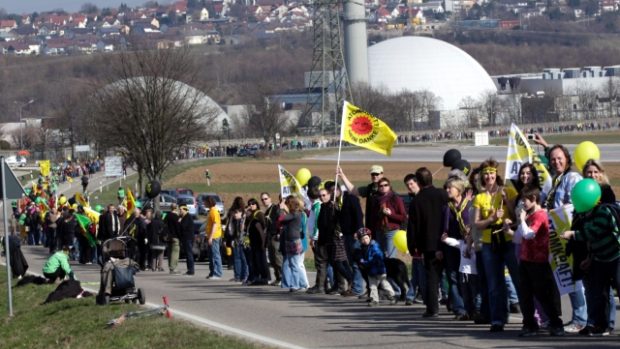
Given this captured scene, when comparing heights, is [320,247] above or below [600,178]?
below

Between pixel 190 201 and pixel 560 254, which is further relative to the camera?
pixel 190 201

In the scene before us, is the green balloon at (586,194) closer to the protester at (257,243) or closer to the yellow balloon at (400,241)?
the yellow balloon at (400,241)

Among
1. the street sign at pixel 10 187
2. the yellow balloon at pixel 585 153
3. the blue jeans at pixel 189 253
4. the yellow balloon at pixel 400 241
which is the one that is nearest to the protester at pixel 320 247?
the yellow balloon at pixel 400 241

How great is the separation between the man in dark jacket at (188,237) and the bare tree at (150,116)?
29721 millimetres

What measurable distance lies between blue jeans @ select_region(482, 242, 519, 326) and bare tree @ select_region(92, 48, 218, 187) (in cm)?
4364

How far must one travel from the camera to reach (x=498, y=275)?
51.2ft

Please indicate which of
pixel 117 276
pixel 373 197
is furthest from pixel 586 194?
pixel 117 276

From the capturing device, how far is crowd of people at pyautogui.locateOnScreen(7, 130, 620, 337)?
→ 14.6 m

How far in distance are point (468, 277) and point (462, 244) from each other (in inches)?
13.9

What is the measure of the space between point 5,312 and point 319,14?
119324 mm

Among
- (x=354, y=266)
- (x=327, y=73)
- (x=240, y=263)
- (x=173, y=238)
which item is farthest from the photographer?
(x=327, y=73)

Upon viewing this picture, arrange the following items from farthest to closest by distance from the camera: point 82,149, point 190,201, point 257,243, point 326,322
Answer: point 82,149
point 190,201
point 257,243
point 326,322

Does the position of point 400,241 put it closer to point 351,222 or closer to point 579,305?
point 351,222

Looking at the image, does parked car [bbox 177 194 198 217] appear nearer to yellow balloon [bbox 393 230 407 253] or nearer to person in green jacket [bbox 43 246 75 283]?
person in green jacket [bbox 43 246 75 283]
